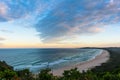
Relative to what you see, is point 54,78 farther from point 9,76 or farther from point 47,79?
point 9,76

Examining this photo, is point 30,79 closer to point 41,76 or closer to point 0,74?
point 41,76

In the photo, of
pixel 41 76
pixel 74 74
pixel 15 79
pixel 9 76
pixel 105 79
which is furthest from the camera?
pixel 74 74

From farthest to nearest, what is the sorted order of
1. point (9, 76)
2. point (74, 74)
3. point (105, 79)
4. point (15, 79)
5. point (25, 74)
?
point (25, 74) → point (74, 74) → point (105, 79) → point (9, 76) → point (15, 79)

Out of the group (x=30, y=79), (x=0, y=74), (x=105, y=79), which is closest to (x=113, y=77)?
(x=105, y=79)

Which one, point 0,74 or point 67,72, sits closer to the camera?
point 0,74

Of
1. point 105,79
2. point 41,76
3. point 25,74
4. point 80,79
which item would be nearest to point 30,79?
point 41,76

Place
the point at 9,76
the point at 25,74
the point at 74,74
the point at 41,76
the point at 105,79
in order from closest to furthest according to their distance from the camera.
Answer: the point at 9,76, the point at 105,79, the point at 41,76, the point at 74,74, the point at 25,74

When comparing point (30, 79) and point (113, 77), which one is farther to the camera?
point (30, 79)

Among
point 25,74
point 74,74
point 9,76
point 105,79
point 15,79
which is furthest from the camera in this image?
point 25,74

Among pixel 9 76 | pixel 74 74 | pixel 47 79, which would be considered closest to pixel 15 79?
pixel 9 76
